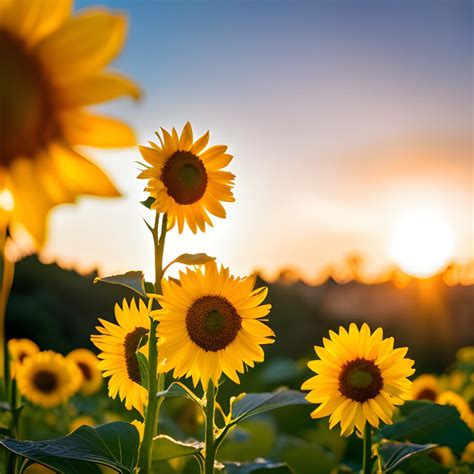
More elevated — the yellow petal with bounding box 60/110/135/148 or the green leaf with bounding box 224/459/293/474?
the yellow petal with bounding box 60/110/135/148

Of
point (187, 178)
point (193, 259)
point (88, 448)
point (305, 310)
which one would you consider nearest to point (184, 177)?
point (187, 178)

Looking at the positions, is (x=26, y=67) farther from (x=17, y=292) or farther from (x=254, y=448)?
(x=17, y=292)

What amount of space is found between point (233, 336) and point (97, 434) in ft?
0.97

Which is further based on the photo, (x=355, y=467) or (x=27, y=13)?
(x=355, y=467)

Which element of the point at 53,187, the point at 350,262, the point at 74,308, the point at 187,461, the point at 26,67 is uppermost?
the point at 350,262

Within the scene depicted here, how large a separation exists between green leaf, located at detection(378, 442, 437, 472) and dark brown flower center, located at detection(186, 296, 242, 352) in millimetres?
400

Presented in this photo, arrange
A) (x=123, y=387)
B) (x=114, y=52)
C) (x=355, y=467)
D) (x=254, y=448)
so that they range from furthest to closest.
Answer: (x=254, y=448) → (x=355, y=467) → (x=123, y=387) → (x=114, y=52)

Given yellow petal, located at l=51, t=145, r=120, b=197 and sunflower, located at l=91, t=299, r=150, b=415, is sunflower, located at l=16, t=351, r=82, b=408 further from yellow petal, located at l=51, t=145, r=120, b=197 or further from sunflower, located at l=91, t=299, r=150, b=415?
yellow petal, located at l=51, t=145, r=120, b=197

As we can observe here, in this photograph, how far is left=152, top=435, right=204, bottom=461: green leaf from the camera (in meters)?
1.33

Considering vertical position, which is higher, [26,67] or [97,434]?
[26,67]

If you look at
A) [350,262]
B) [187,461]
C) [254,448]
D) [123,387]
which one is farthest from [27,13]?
[350,262]

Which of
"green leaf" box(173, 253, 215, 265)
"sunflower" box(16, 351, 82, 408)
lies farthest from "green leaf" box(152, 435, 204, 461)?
"sunflower" box(16, 351, 82, 408)

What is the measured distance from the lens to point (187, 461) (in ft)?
7.51

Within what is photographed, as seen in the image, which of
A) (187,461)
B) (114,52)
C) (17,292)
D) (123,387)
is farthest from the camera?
(17,292)
